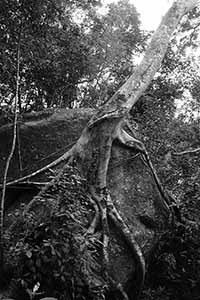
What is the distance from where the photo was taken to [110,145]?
4.76m

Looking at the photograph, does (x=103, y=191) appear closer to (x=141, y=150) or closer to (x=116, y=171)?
(x=116, y=171)

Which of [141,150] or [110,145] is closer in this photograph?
[110,145]

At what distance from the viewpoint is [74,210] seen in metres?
3.36

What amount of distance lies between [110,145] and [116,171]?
1.47 feet

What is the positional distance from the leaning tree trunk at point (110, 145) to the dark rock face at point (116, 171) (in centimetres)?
13

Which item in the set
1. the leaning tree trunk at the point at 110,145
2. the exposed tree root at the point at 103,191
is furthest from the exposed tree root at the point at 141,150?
the exposed tree root at the point at 103,191

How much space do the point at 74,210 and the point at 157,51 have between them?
2.91 metres

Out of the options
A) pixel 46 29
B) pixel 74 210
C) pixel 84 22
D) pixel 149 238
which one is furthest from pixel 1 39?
pixel 84 22

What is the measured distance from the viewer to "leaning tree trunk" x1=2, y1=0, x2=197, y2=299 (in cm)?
431

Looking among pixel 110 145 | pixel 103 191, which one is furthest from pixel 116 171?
pixel 103 191

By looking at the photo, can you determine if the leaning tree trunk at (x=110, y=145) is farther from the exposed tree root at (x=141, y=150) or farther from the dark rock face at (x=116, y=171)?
the dark rock face at (x=116, y=171)

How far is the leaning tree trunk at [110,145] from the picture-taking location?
14.1 feet

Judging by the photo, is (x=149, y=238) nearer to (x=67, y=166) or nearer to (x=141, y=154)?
(x=141, y=154)

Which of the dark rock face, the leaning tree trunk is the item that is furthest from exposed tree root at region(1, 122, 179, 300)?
the dark rock face
